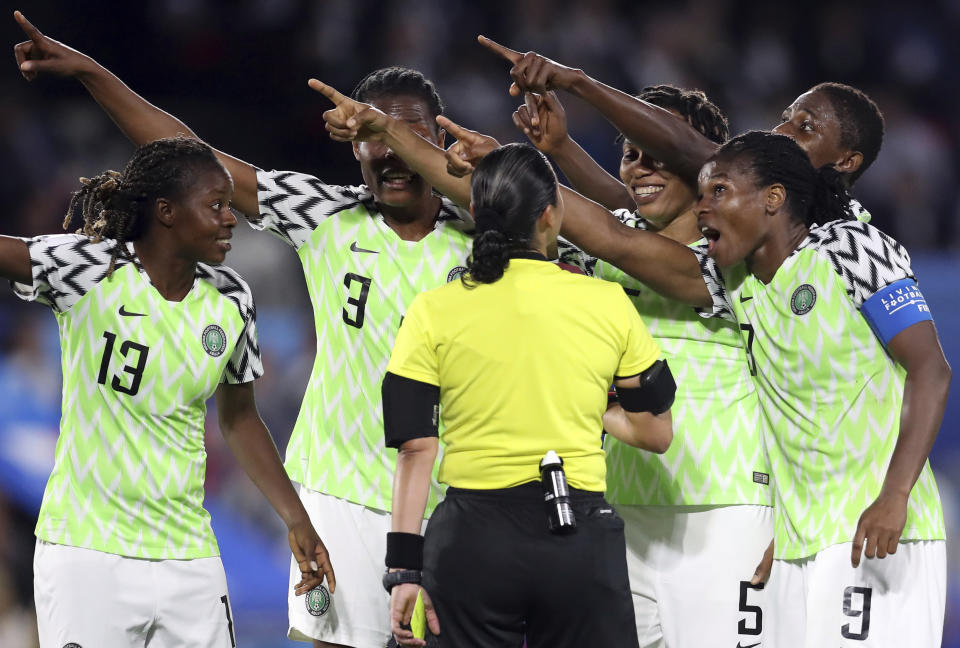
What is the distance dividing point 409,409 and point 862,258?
1.37 m

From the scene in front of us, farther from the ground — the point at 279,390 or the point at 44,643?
the point at 279,390

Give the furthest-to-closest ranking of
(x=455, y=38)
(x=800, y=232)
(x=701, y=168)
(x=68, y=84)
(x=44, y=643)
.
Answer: (x=455, y=38) < (x=68, y=84) < (x=701, y=168) < (x=800, y=232) < (x=44, y=643)

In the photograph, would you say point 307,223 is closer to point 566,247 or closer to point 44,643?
point 566,247

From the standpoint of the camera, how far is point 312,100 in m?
9.39

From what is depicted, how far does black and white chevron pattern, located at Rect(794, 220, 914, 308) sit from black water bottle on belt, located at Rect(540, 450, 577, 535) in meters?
1.07

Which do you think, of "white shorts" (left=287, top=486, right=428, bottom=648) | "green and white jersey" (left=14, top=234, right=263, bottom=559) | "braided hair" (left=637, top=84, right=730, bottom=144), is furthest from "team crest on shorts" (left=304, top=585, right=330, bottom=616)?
"braided hair" (left=637, top=84, right=730, bottom=144)

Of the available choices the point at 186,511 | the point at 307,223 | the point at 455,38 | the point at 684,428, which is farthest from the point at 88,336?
the point at 455,38

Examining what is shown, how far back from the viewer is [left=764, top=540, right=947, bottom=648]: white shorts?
344 cm

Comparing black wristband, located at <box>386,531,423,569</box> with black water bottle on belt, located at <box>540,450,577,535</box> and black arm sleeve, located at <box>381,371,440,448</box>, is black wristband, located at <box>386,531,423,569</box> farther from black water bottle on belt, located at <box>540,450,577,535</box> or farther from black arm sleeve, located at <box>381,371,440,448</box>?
black water bottle on belt, located at <box>540,450,577,535</box>

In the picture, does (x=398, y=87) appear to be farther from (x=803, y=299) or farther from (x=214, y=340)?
(x=803, y=299)

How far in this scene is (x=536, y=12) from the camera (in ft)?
33.1

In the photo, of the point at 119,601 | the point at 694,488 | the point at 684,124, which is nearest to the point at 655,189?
the point at 684,124

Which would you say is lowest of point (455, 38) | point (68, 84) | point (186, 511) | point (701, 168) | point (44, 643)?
point (44, 643)

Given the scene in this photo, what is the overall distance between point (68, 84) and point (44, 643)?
20.9ft
